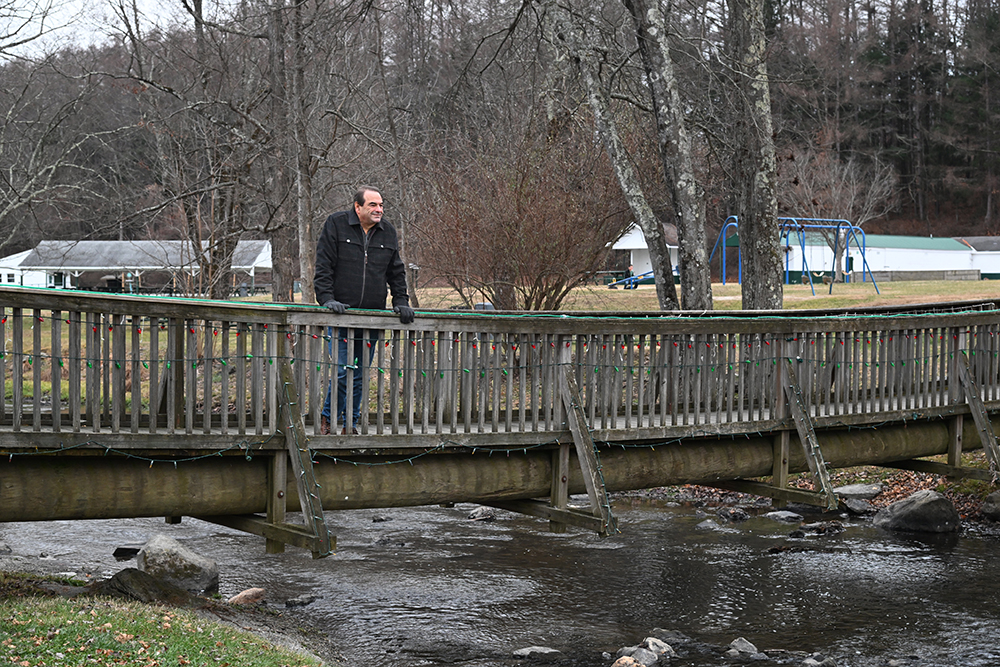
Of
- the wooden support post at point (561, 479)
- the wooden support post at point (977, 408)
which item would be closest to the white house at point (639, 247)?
the wooden support post at point (977, 408)

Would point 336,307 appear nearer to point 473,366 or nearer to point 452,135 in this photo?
point 473,366

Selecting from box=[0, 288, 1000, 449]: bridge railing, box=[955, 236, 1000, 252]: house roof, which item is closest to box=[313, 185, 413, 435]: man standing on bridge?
box=[0, 288, 1000, 449]: bridge railing

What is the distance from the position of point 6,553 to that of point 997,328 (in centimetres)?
1089

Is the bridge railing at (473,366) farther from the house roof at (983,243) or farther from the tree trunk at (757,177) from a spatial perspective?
the house roof at (983,243)

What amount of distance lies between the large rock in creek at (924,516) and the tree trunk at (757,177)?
11.4ft

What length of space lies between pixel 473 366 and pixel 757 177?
29.3ft

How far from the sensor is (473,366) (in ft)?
26.9

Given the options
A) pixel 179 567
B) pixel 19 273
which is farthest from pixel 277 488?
pixel 19 273

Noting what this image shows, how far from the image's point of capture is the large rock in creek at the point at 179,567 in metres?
10.5

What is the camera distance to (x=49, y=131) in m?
15.4

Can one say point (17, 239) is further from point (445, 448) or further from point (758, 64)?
point (445, 448)

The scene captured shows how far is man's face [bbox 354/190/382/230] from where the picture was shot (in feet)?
26.4

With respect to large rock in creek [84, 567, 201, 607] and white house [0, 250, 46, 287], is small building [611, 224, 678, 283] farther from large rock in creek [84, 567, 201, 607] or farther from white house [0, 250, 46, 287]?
large rock in creek [84, 567, 201, 607]

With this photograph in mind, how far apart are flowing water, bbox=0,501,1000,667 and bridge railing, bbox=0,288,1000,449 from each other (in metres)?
1.88
